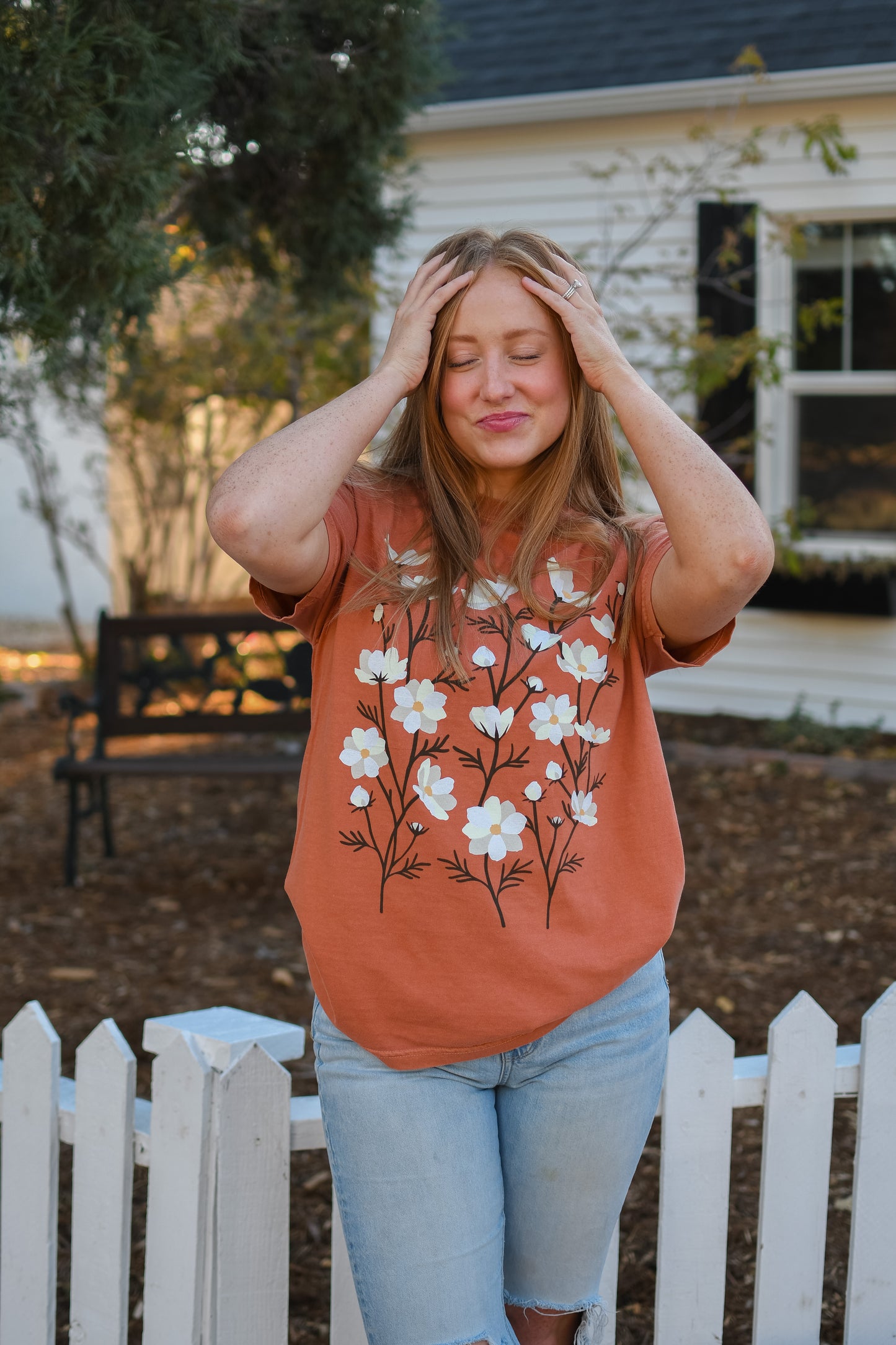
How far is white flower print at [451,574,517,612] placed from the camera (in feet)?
5.48

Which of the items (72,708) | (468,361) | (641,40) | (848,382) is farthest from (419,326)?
(641,40)

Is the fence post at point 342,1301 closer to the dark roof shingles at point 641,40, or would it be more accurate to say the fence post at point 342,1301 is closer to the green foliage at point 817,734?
the green foliage at point 817,734

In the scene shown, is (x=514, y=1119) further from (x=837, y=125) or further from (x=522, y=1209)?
(x=837, y=125)

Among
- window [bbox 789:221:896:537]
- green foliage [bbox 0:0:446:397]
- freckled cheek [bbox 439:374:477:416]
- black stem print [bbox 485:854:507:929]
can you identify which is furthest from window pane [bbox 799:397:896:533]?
black stem print [bbox 485:854:507:929]

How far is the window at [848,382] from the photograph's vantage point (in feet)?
22.6

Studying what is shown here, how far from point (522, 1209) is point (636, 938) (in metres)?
0.37

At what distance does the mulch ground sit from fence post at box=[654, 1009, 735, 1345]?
1.24ft

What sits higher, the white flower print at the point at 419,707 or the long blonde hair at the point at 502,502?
the long blonde hair at the point at 502,502

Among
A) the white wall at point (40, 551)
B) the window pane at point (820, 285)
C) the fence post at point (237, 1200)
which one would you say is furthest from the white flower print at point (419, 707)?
the white wall at point (40, 551)

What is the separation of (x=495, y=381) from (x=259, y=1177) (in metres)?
1.17

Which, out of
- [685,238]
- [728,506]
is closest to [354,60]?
[728,506]

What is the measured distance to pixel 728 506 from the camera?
63.6 inches

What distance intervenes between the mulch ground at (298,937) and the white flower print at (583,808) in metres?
1.24

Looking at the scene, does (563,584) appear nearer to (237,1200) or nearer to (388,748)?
(388,748)
